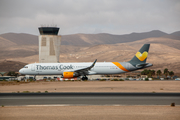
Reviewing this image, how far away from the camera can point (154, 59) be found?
16900 centimetres

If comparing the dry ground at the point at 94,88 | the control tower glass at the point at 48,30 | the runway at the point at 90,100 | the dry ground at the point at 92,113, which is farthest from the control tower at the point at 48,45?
the dry ground at the point at 92,113

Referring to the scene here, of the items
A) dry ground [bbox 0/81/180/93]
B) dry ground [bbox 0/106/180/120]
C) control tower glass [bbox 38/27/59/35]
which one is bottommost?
dry ground [bbox 0/106/180/120]

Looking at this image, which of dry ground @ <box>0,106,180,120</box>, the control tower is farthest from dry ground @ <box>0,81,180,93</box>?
the control tower

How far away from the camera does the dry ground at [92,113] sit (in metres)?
13.7

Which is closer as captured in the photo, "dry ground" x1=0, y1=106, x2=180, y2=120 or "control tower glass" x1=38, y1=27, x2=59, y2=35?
"dry ground" x1=0, y1=106, x2=180, y2=120

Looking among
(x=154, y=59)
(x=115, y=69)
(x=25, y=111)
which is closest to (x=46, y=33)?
(x=115, y=69)

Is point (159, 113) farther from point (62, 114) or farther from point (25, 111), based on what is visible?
point (25, 111)

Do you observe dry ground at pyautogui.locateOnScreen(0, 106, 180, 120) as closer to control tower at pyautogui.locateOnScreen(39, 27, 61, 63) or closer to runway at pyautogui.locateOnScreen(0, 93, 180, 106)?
runway at pyautogui.locateOnScreen(0, 93, 180, 106)

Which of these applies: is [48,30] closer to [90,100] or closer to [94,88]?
[94,88]

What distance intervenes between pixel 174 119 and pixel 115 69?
38.4 meters

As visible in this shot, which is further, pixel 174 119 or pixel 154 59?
pixel 154 59

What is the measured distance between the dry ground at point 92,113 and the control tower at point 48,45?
2282 inches

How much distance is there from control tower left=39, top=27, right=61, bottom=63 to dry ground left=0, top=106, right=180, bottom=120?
190ft

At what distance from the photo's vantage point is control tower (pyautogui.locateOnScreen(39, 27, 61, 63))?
7369 cm
